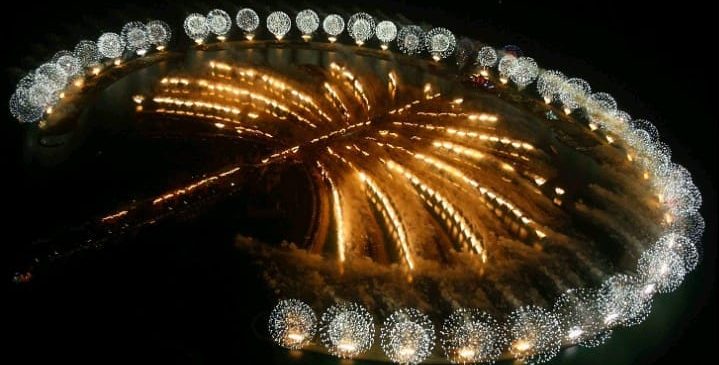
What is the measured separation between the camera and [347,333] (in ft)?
25.3

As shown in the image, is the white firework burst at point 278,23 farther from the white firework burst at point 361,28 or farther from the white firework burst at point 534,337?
the white firework burst at point 534,337

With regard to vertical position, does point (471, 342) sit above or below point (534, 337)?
below

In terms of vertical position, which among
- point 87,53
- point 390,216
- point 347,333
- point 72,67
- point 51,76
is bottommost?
point 347,333

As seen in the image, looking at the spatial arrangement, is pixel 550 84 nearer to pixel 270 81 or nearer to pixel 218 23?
pixel 270 81

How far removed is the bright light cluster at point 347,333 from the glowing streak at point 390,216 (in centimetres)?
154

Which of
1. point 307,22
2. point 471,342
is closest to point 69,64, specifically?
point 307,22

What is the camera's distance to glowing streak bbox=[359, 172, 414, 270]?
30.8 ft

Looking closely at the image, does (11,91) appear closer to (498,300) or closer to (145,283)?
(145,283)

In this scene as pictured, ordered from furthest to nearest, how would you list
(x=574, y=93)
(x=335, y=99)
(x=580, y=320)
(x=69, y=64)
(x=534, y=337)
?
(x=574, y=93), (x=335, y=99), (x=69, y=64), (x=580, y=320), (x=534, y=337)

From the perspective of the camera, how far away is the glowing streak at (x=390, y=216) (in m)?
9.40

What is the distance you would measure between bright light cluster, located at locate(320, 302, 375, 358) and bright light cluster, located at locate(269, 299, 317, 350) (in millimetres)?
167

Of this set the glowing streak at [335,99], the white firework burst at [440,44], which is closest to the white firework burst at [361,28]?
the white firework burst at [440,44]

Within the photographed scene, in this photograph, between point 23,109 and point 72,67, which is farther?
point 72,67

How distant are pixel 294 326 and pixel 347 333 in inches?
23.4
